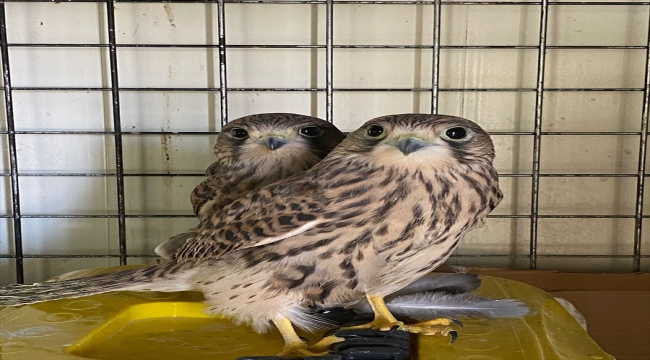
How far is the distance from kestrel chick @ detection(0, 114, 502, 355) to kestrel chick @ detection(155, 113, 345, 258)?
0.71 feet

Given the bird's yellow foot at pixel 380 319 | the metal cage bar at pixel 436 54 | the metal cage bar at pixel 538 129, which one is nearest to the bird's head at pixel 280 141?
the bird's yellow foot at pixel 380 319

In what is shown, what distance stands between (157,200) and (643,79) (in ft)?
5.49

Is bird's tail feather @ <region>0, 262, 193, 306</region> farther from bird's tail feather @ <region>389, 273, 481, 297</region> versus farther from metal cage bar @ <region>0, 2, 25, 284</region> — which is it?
metal cage bar @ <region>0, 2, 25, 284</region>

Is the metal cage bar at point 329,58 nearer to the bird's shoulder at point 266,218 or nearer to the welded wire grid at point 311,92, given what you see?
the welded wire grid at point 311,92

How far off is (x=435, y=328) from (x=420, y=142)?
1.28 ft

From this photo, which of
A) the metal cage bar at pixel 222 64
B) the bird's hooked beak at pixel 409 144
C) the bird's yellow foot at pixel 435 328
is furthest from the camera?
the metal cage bar at pixel 222 64

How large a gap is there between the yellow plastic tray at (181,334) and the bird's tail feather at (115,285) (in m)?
0.04

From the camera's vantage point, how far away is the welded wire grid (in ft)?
5.86

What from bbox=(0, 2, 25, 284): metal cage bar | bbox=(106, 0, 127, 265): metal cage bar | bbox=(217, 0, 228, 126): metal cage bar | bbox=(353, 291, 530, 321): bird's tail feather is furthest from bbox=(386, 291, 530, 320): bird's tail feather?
bbox=(0, 2, 25, 284): metal cage bar

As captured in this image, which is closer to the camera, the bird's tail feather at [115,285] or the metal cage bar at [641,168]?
the bird's tail feather at [115,285]

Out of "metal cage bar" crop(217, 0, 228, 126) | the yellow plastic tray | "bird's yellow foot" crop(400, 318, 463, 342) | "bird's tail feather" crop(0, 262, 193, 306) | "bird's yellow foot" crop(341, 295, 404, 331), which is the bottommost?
the yellow plastic tray

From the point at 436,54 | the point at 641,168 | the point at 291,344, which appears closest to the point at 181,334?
the point at 291,344

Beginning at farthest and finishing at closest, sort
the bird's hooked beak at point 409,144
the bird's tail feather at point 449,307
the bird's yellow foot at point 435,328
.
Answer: the bird's tail feather at point 449,307 < the bird's yellow foot at point 435,328 < the bird's hooked beak at point 409,144

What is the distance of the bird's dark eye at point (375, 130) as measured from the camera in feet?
3.52
